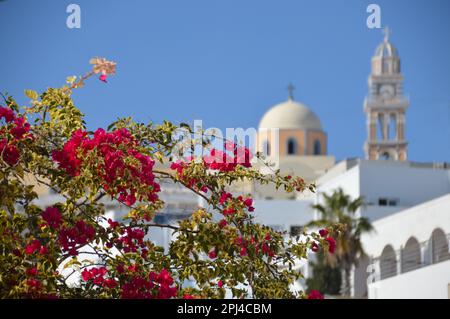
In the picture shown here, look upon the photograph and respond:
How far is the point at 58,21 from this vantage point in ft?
72.7

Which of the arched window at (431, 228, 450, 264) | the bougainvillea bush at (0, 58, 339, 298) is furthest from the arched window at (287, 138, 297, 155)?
the bougainvillea bush at (0, 58, 339, 298)

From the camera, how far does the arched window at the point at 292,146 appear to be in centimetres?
9475

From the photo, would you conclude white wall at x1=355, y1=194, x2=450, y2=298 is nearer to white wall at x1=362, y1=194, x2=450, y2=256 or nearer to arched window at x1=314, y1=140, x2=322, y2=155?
white wall at x1=362, y1=194, x2=450, y2=256

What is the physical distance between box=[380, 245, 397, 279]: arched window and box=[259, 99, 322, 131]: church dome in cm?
4628

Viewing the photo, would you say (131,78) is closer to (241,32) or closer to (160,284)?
(241,32)

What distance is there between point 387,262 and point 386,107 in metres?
40.1

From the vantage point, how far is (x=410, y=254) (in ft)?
149

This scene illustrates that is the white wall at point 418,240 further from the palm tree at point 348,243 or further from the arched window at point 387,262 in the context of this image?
the palm tree at point 348,243

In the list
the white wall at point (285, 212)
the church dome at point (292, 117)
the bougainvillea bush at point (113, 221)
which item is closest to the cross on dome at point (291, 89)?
the church dome at point (292, 117)

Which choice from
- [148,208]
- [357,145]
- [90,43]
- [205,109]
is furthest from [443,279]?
[357,145]

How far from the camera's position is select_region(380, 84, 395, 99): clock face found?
8818cm

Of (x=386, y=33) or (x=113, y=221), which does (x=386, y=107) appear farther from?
(x=113, y=221)

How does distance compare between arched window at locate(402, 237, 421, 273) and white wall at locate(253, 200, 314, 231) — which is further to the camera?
white wall at locate(253, 200, 314, 231)

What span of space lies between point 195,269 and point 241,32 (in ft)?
66.6
